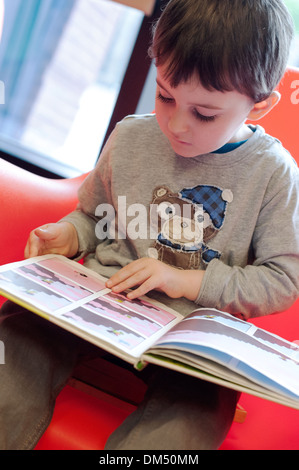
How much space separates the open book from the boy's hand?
0.06 feet

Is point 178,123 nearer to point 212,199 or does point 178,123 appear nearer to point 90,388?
point 212,199

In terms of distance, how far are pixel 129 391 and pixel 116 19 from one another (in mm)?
1149

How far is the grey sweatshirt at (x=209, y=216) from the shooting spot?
667 millimetres

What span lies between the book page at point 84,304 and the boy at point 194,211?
0.03 meters

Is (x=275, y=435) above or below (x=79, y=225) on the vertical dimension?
below

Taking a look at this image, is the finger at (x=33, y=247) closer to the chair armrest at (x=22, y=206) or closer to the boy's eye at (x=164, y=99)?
the chair armrest at (x=22, y=206)

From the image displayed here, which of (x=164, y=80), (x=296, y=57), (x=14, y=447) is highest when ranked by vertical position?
(x=296, y=57)

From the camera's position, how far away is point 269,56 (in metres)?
0.60

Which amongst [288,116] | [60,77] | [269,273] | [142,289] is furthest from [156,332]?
[60,77]

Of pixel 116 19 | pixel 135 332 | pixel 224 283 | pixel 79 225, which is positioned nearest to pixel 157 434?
pixel 135 332

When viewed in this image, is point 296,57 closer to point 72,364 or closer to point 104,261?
point 104,261

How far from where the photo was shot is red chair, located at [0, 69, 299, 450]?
57 cm

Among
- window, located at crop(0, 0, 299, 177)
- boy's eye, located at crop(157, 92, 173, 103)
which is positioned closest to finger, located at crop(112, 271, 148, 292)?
boy's eye, located at crop(157, 92, 173, 103)

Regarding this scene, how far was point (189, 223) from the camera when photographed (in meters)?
0.72
